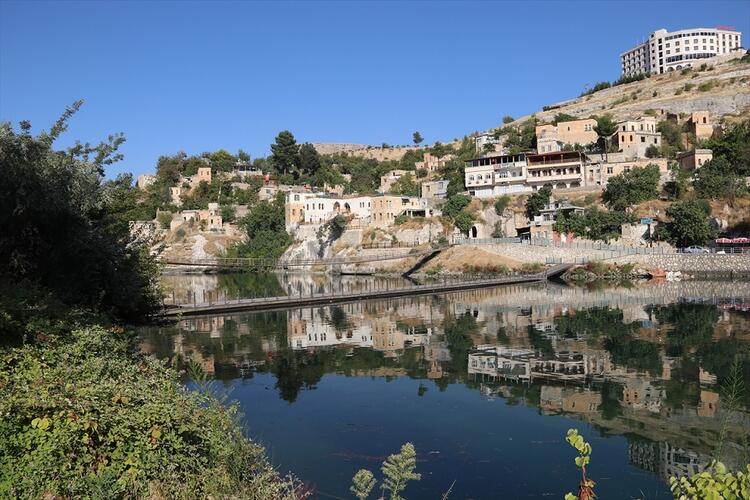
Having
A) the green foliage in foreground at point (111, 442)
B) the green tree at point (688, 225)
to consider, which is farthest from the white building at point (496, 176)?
the green foliage in foreground at point (111, 442)

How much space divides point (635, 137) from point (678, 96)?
23168mm

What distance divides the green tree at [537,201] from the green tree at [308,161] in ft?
140

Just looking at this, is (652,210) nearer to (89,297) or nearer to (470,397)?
(470,397)


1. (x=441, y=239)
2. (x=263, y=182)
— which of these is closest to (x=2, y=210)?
(x=441, y=239)

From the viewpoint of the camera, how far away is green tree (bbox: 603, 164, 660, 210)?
53.1 metres

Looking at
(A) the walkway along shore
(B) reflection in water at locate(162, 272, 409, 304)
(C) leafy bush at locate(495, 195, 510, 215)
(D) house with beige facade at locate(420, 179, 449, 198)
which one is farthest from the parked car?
(D) house with beige facade at locate(420, 179, 449, 198)

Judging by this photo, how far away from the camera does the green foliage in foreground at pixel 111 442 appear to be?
229 inches

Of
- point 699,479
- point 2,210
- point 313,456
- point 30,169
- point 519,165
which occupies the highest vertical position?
point 519,165

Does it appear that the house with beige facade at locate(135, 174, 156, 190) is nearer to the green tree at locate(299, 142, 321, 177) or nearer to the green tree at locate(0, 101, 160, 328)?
the green tree at locate(299, 142, 321, 177)

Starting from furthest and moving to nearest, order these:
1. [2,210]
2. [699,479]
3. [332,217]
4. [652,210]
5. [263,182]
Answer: [263,182] < [332,217] < [652,210] < [2,210] < [699,479]

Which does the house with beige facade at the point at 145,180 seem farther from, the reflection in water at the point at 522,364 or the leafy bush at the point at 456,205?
the reflection in water at the point at 522,364

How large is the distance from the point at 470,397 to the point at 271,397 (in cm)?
475

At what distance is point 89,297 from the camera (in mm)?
13797

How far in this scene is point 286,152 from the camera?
9325cm
